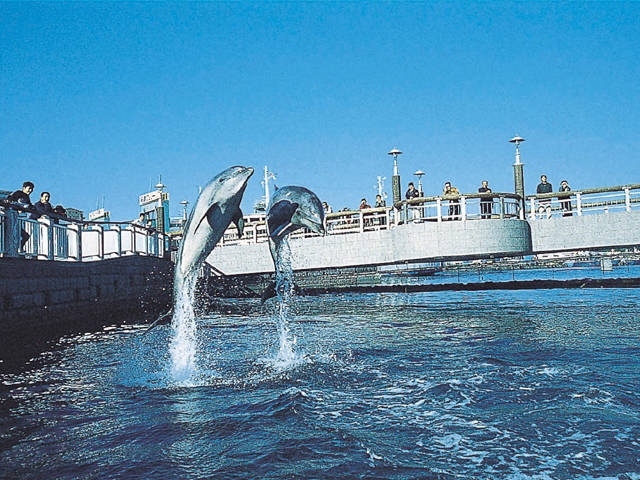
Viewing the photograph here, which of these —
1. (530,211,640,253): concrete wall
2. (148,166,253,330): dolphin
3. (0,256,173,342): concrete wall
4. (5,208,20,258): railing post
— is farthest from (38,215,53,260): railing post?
(530,211,640,253): concrete wall

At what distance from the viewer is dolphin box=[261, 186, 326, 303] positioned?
8.82m

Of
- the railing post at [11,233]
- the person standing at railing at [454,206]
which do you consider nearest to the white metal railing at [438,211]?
the person standing at railing at [454,206]

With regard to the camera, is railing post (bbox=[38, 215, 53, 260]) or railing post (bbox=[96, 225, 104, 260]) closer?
railing post (bbox=[38, 215, 53, 260])

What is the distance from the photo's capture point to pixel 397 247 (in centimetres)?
2189

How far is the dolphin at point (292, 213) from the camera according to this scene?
Answer: 8820mm

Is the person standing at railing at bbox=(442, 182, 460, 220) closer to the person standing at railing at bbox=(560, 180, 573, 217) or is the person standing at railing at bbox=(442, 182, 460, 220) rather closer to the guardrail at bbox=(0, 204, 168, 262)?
the person standing at railing at bbox=(560, 180, 573, 217)

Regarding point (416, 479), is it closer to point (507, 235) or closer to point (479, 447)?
point (479, 447)

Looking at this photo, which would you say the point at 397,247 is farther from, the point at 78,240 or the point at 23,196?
the point at 23,196

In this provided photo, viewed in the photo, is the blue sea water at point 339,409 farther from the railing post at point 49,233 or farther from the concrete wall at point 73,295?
the railing post at point 49,233

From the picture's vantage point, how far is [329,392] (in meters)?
6.81

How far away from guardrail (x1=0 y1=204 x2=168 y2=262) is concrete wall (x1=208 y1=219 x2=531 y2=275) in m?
4.25

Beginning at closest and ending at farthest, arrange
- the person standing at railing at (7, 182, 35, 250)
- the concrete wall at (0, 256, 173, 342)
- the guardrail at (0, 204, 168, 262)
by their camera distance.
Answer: the concrete wall at (0, 256, 173, 342), the guardrail at (0, 204, 168, 262), the person standing at railing at (7, 182, 35, 250)

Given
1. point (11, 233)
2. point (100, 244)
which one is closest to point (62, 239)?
point (100, 244)

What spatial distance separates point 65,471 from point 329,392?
309 centimetres
